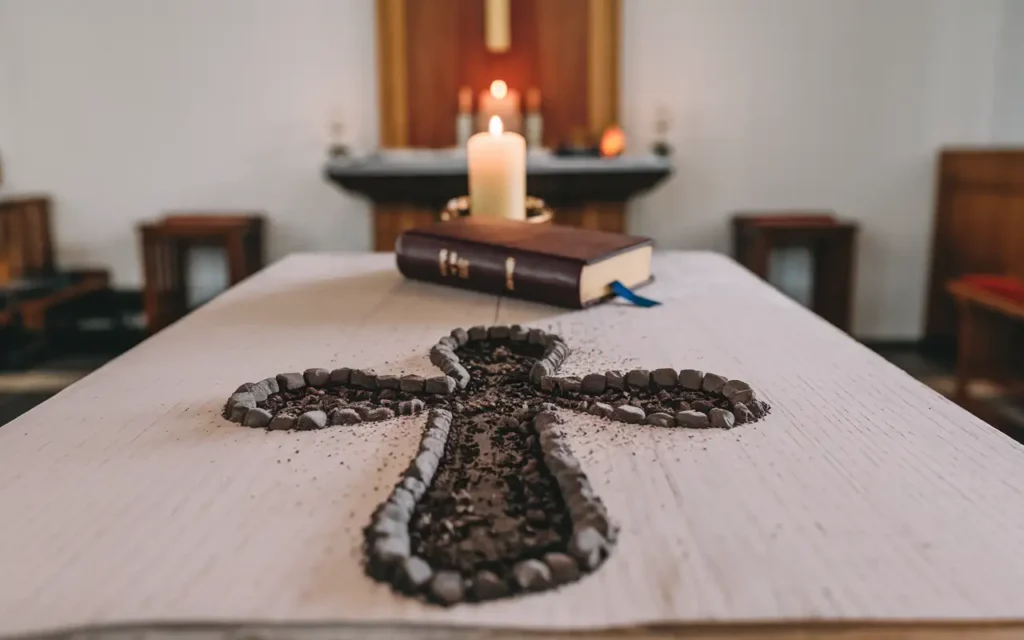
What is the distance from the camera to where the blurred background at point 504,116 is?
Answer: 11.9ft

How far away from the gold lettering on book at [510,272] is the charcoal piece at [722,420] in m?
0.48

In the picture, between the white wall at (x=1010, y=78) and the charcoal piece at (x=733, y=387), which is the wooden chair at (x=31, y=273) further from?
the white wall at (x=1010, y=78)

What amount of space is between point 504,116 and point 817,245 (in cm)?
141

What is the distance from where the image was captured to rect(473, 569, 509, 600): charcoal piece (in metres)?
0.43

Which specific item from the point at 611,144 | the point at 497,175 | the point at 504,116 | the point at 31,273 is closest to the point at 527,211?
the point at 497,175

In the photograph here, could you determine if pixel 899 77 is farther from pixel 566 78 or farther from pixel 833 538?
pixel 833 538

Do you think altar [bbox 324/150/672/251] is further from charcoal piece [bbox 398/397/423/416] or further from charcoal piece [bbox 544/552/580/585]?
charcoal piece [bbox 544/552/580/585]

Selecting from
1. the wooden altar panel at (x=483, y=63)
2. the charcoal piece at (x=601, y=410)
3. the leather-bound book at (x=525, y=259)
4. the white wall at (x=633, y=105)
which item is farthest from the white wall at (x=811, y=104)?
the charcoal piece at (x=601, y=410)

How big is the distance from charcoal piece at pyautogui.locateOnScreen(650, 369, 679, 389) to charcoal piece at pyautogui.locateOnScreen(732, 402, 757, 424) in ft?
0.29

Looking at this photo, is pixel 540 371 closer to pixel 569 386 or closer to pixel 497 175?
pixel 569 386

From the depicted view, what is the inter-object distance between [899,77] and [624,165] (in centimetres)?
138

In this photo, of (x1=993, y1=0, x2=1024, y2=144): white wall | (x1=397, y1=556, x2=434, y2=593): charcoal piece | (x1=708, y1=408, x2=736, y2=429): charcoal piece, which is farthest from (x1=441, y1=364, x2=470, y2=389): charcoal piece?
(x1=993, y1=0, x2=1024, y2=144): white wall

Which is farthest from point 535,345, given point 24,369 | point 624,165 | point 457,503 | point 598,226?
point 24,369

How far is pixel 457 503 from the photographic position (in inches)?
21.0
